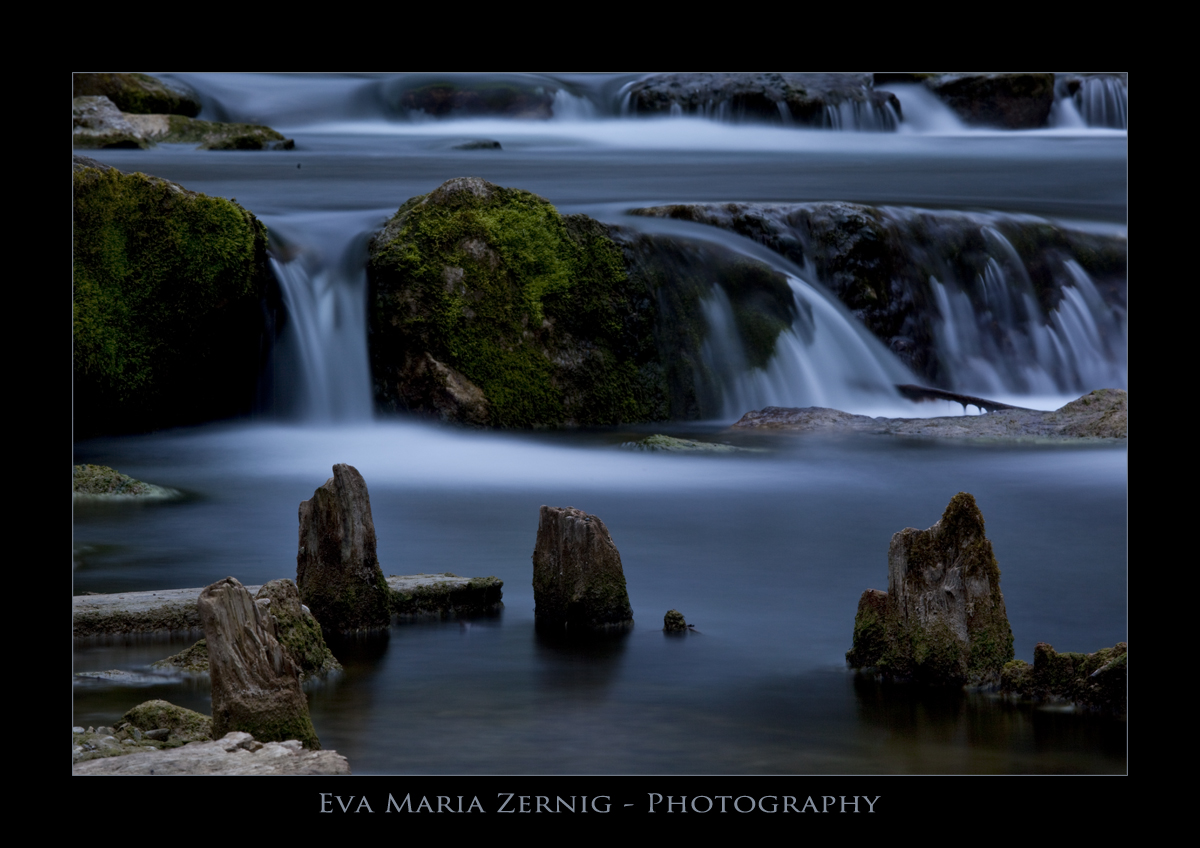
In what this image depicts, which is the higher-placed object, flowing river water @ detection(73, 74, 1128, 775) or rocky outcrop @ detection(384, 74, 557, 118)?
rocky outcrop @ detection(384, 74, 557, 118)

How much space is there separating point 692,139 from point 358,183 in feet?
20.4

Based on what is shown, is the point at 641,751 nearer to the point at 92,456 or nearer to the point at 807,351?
the point at 92,456

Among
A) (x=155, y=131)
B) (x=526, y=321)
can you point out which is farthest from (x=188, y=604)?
(x=155, y=131)

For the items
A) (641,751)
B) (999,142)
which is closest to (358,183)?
(999,142)

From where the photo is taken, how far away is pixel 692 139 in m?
20.4

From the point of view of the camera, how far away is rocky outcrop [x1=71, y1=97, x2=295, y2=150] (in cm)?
1831

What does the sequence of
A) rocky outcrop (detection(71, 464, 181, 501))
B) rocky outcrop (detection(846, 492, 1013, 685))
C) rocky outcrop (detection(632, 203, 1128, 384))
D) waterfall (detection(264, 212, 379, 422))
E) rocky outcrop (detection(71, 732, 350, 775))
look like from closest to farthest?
rocky outcrop (detection(71, 732, 350, 775)) < rocky outcrop (detection(846, 492, 1013, 685)) < rocky outcrop (detection(71, 464, 181, 501)) < waterfall (detection(264, 212, 379, 422)) < rocky outcrop (detection(632, 203, 1128, 384))

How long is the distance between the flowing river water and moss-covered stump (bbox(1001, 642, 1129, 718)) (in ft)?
0.37

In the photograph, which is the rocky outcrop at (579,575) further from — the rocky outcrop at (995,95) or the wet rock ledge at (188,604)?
the rocky outcrop at (995,95)

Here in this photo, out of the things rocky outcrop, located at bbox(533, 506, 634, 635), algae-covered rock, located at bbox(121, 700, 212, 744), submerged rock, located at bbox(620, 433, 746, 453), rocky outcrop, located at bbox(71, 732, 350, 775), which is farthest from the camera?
submerged rock, located at bbox(620, 433, 746, 453)

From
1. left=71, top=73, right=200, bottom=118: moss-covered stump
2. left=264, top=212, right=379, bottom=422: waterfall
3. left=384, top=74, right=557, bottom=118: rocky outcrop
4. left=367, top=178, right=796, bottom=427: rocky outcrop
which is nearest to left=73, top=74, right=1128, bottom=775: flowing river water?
left=264, top=212, right=379, bottom=422: waterfall

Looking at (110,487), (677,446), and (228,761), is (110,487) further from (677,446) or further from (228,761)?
(228,761)

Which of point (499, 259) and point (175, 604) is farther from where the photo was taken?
point (499, 259)

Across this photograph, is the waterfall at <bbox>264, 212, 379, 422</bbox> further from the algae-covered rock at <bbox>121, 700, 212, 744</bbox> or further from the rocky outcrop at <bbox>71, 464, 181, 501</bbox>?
the algae-covered rock at <bbox>121, 700, 212, 744</bbox>
